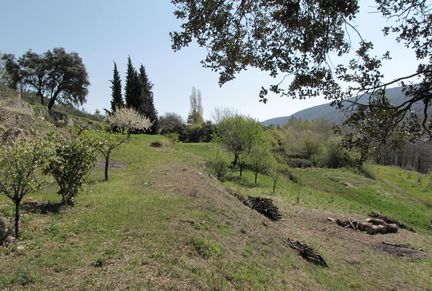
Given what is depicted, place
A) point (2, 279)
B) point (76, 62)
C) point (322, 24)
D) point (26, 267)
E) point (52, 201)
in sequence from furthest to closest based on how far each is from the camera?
point (76, 62) < point (52, 201) < point (26, 267) < point (2, 279) < point (322, 24)

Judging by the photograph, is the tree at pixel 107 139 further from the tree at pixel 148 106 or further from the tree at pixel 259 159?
the tree at pixel 148 106

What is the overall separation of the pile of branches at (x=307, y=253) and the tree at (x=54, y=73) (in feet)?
140

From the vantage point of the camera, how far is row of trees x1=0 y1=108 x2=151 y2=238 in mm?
8906

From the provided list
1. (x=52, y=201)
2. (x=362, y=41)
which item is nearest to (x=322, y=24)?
(x=362, y=41)

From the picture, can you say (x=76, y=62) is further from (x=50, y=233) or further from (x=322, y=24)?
(x=322, y=24)

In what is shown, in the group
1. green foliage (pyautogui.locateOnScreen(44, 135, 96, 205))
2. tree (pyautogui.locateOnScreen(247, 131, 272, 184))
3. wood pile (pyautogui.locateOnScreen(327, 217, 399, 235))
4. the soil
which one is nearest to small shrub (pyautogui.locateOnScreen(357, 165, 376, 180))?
tree (pyautogui.locateOnScreen(247, 131, 272, 184))

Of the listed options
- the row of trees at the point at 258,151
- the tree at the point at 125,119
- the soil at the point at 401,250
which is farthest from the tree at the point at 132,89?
the soil at the point at 401,250

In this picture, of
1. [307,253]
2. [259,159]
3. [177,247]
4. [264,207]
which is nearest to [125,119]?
[259,159]

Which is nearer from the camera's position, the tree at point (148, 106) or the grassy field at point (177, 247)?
the grassy field at point (177, 247)

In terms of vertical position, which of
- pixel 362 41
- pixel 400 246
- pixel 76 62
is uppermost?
pixel 76 62

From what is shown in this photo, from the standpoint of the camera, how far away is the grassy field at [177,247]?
23.9 feet

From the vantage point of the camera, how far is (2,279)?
21.5 feet

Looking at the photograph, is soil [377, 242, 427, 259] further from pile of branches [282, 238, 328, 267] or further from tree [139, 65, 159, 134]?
tree [139, 65, 159, 134]

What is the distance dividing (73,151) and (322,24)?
949cm
